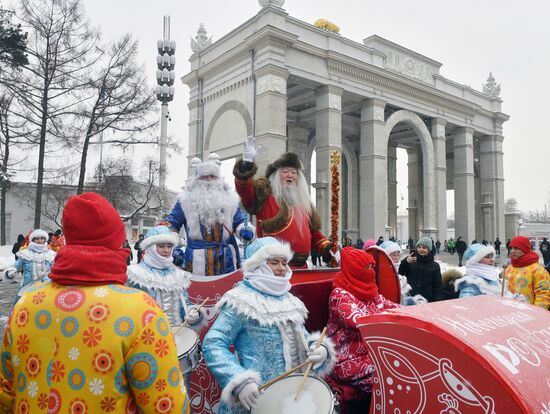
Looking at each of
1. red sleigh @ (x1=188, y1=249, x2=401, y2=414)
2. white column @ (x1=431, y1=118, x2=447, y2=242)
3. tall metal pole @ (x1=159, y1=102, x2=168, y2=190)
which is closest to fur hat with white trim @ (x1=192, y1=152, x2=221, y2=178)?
red sleigh @ (x1=188, y1=249, x2=401, y2=414)

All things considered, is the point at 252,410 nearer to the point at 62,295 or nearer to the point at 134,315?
the point at 134,315

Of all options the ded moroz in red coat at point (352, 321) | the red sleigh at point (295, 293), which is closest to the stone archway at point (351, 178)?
the red sleigh at point (295, 293)

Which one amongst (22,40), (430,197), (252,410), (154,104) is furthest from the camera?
(430,197)

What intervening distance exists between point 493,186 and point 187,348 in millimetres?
33499

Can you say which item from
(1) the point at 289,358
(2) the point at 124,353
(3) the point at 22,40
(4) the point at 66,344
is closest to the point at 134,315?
(2) the point at 124,353

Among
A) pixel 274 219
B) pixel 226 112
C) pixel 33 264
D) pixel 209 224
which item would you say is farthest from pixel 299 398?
pixel 226 112

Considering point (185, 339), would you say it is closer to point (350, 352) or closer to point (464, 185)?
point (350, 352)

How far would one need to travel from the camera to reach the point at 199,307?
3.35 meters

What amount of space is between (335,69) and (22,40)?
13084mm

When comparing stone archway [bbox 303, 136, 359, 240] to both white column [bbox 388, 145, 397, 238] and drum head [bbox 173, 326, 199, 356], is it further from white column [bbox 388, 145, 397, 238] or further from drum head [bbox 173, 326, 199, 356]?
drum head [bbox 173, 326, 199, 356]

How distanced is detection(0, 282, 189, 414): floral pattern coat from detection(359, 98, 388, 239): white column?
855 inches

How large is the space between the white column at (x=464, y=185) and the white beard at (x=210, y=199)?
26938 millimetres

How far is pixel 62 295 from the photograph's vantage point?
154 cm

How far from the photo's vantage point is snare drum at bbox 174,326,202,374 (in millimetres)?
2668
